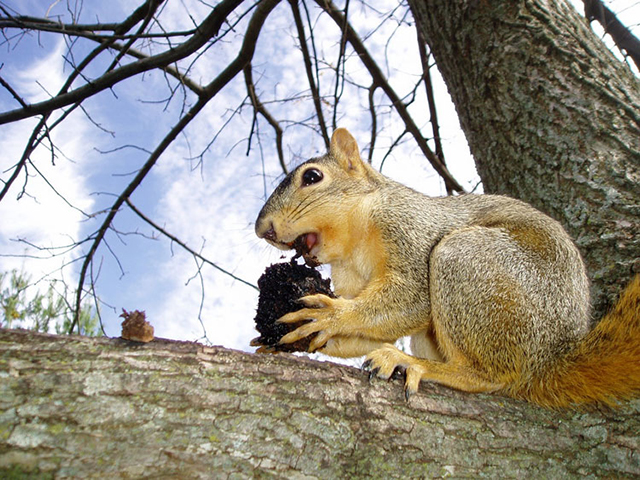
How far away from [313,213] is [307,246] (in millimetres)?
192

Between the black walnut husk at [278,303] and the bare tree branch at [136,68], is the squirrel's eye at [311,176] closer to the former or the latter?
the black walnut husk at [278,303]

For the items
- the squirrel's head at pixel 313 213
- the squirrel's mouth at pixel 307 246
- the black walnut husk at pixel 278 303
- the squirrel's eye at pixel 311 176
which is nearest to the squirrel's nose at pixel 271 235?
the squirrel's head at pixel 313 213

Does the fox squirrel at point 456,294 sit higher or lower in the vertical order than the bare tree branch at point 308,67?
lower

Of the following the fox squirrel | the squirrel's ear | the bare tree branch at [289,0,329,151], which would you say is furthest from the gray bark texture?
the bare tree branch at [289,0,329,151]

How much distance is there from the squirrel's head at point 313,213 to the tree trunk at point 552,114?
985 millimetres

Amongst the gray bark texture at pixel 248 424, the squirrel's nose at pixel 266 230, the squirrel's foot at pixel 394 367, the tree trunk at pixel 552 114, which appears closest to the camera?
the gray bark texture at pixel 248 424

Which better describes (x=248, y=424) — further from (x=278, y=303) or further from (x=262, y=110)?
(x=262, y=110)

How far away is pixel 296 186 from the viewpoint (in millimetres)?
3047

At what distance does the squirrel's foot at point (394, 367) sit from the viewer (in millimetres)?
1870

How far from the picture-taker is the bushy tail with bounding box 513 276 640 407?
197 centimetres

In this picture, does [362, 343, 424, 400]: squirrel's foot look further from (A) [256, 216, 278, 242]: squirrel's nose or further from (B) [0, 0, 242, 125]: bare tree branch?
(B) [0, 0, 242, 125]: bare tree branch

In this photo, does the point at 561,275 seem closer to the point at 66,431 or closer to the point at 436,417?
the point at 436,417

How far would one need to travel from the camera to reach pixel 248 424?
1429 millimetres

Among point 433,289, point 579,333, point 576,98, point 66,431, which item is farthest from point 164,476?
point 576,98
